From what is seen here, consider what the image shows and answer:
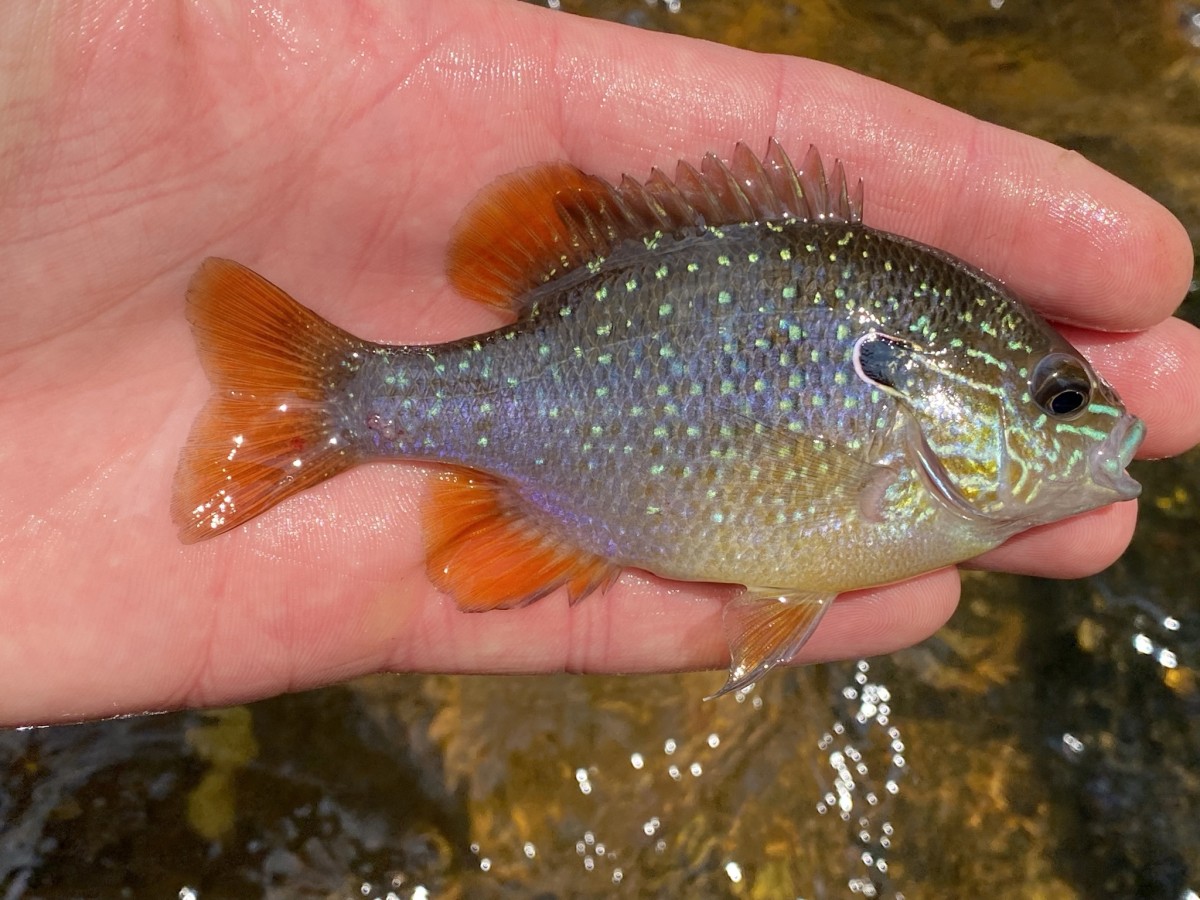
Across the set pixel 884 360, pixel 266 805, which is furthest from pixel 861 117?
pixel 266 805

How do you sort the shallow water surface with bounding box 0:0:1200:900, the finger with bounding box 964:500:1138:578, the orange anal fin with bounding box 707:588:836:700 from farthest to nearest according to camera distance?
the shallow water surface with bounding box 0:0:1200:900 → the finger with bounding box 964:500:1138:578 → the orange anal fin with bounding box 707:588:836:700

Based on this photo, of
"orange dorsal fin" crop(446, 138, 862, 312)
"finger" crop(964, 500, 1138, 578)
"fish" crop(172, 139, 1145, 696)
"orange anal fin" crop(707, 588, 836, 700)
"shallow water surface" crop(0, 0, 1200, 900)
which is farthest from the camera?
"shallow water surface" crop(0, 0, 1200, 900)

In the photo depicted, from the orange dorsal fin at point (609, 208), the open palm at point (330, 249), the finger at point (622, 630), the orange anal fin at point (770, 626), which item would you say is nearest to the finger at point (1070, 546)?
the open palm at point (330, 249)

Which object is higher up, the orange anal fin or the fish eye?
the fish eye

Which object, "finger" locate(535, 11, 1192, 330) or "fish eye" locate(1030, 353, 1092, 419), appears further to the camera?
"finger" locate(535, 11, 1192, 330)

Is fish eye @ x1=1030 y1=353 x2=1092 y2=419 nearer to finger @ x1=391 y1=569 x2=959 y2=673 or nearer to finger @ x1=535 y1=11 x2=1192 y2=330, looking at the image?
finger @ x1=535 y1=11 x2=1192 y2=330

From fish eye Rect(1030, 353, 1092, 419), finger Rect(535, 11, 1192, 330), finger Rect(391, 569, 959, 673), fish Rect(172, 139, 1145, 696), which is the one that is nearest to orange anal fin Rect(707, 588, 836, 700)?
fish Rect(172, 139, 1145, 696)

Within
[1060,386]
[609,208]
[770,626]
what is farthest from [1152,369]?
[609,208]
